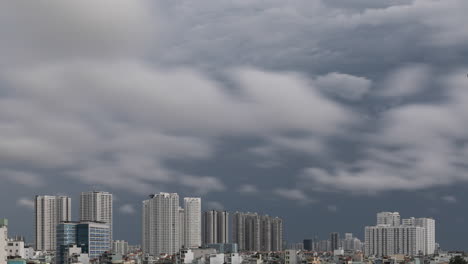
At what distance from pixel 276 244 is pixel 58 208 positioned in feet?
70.9

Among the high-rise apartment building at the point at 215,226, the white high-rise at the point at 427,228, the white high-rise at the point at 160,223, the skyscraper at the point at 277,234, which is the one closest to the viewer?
the white high-rise at the point at 160,223

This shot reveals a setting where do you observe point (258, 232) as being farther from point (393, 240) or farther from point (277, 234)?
point (393, 240)

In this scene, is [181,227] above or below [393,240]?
above

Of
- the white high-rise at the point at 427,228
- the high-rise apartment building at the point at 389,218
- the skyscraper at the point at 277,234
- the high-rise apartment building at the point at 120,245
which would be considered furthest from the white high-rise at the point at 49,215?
the white high-rise at the point at 427,228

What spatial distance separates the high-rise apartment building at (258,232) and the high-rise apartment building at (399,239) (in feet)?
28.9

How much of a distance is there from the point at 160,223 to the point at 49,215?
13723 millimetres

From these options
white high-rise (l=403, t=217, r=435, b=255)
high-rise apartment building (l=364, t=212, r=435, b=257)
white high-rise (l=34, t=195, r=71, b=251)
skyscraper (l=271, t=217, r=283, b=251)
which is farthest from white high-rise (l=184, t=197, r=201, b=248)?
white high-rise (l=403, t=217, r=435, b=255)

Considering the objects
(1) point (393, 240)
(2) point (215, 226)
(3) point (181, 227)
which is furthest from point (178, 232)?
(1) point (393, 240)

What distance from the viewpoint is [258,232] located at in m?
75.6

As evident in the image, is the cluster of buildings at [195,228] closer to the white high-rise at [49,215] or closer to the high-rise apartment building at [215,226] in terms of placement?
the high-rise apartment building at [215,226]

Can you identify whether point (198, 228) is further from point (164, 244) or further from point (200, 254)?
point (200, 254)

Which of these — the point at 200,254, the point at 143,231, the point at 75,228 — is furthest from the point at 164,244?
the point at 200,254

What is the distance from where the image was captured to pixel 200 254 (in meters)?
51.8

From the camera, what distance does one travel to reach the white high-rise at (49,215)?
244ft
